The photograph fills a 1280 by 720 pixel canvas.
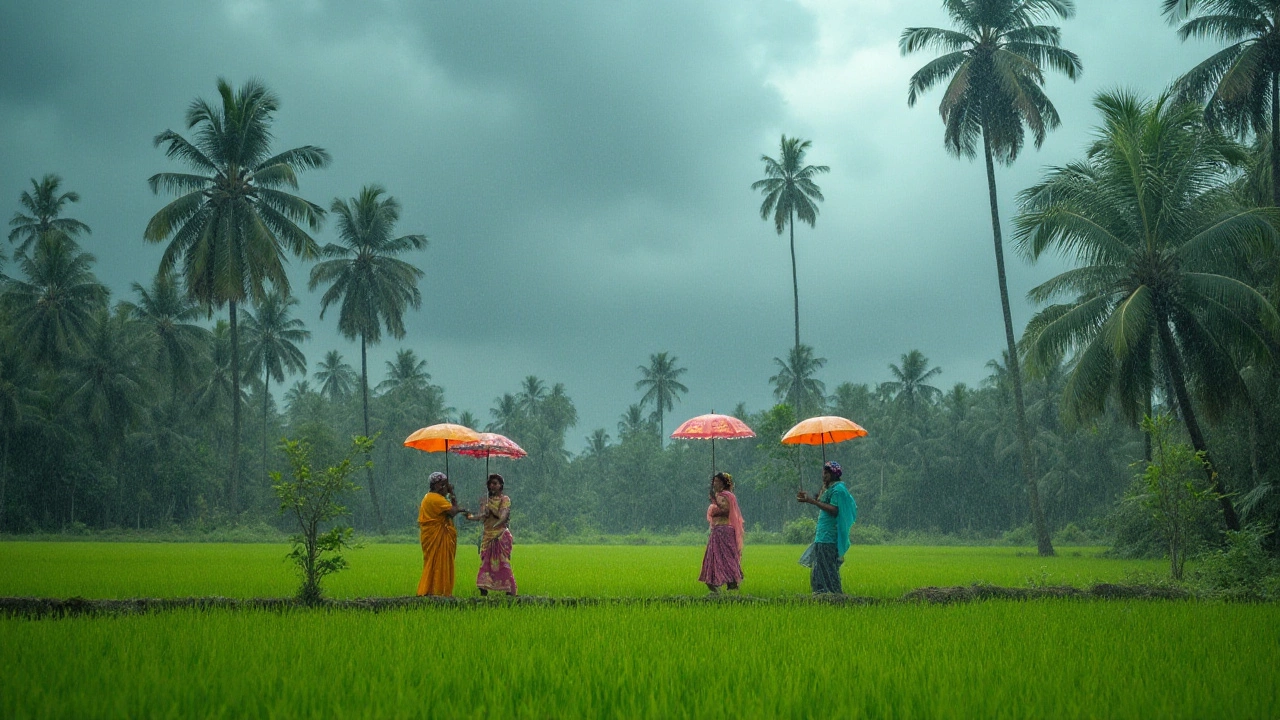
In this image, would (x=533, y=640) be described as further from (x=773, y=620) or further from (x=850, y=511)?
(x=850, y=511)

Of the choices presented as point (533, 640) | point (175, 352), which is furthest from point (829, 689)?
point (175, 352)

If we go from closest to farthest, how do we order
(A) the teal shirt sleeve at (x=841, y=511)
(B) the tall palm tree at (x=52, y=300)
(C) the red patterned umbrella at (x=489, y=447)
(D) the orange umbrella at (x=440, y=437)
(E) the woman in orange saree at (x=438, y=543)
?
(E) the woman in orange saree at (x=438, y=543), (A) the teal shirt sleeve at (x=841, y=511), (D) the orange umbrella at (x=440, y=437), (C) the red patterned umbrella at (x=489, y=447), (B) the tall palm tree at (x=52, y=300)

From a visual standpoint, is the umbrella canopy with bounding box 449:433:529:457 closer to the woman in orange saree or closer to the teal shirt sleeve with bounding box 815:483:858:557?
the woman in orange saree

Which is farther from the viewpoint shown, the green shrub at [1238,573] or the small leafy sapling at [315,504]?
the green shrub at [1238,573]

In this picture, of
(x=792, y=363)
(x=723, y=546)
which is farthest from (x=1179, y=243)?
(x=792, y=363)

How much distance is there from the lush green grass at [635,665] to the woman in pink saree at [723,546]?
2758 millimetres

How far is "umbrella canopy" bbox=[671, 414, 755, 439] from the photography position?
12008 mm

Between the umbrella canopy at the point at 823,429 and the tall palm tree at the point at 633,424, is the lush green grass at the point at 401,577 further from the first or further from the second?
the tall palm tree at the point at 633,424

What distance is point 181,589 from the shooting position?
11258 millimetres

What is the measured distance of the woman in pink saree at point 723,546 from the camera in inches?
439

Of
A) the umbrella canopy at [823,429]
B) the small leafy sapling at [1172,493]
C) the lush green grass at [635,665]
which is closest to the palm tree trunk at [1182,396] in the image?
the small leafy sapling at [1172,493]

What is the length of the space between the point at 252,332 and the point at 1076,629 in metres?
48.3

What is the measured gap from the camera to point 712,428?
39.5ft

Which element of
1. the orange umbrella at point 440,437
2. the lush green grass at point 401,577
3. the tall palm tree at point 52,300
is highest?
the tall palm tree at point 52,300
